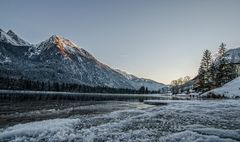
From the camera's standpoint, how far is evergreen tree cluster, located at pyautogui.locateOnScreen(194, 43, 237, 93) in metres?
103

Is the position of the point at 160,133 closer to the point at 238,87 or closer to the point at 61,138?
the point at 61,138

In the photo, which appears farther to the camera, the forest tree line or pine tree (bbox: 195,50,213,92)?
pine tree (bbox: 195,50,213,92)

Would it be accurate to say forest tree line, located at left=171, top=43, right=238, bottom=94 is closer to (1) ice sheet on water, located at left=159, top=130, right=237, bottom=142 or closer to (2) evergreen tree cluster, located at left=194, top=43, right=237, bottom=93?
(2) evergreen tree cluster, located at left=194, top=43, right=237, bottom=93

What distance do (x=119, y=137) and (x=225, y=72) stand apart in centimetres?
9755

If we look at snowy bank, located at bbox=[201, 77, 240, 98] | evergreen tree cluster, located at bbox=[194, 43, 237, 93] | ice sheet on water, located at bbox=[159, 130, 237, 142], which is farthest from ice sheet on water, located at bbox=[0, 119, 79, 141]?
evergreen tree cluster, located at bbox=[194, 43, 237, 93]

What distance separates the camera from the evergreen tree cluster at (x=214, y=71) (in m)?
103

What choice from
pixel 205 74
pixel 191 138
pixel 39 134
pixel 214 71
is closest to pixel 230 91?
pixel 214 71

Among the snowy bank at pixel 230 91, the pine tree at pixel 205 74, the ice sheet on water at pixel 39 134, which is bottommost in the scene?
the ice sheet on water at pixel 39 134

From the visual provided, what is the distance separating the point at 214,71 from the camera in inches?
4264

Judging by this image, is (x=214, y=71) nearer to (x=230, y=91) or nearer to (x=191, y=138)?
(x=230, y=91)

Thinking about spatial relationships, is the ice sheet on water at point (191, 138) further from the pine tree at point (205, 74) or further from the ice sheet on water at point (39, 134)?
the pine tree at point (205, 74)

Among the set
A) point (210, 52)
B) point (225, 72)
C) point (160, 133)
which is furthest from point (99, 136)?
point (210, 52)

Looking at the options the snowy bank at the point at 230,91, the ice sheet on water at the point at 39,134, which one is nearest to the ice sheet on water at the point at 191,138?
the ice sheet on water at the point at 39,134

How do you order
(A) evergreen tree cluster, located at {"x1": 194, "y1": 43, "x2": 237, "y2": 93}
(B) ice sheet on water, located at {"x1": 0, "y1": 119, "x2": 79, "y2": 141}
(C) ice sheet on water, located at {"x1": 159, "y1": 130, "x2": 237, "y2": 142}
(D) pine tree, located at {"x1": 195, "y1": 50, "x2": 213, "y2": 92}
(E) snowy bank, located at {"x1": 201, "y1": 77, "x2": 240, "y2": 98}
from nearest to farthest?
(C) ice sheet on water, located at {"x1": 159, "y1": 130, "x2": 237, "y2": 142}, (B) ice sheet on water, located at {"x1": 0, "y1": 119, "x2": 79, "y2": 141}, (E) snowy bank, located at {"x1": 201, "y1": 77, "x2": 240, "y2": 98}, (A) evergreen tree cluster, located at {"x1": 194, "y1": 43, "x2": 237, "y2": 93}, (D) pine tree, located at {"x1": 195, "y1": 50, "x2": 213, "y2": 92}
